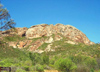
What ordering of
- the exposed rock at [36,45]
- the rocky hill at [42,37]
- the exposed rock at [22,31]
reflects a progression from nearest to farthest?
the rocky hill at [42,37]
the exposed rock at [36,45]
the exposed rock at [22,31]

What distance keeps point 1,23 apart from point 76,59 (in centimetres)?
4021

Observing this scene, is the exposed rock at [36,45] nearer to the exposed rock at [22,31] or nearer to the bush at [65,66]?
the exposed rock at [22,31]

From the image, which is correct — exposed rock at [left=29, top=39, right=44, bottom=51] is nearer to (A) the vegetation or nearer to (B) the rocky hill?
(B) the rocky hill

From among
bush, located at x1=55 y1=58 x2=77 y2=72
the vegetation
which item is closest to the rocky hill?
the vegetation

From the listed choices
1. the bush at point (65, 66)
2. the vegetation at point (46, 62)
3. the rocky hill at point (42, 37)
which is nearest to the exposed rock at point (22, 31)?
the rocky hill at point (42, 37)

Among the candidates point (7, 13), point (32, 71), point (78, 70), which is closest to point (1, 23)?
point (7, 13)

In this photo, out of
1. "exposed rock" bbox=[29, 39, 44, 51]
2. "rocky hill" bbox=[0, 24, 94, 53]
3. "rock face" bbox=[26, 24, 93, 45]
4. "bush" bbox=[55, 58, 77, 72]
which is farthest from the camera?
"rock face" bbox=[26, 24, 93, 45]

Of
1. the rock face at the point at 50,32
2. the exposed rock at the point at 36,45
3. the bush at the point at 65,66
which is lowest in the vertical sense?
the bush at the point at 65,66

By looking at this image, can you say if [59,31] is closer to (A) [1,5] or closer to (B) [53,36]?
(B) [53,36]

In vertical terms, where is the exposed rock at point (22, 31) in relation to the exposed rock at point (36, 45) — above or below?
above

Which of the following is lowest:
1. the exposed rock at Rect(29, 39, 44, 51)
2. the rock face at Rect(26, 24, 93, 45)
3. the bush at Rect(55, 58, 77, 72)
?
the bush at Rect(55, 58, 77, 72)

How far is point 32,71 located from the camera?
3484 cm

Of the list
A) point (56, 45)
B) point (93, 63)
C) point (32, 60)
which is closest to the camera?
point (93, 63)

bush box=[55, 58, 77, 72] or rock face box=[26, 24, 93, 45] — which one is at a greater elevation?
rock face box=[26, 24, 93, 45]
